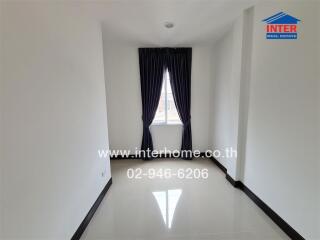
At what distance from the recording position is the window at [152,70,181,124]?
368 cm

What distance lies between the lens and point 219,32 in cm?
284

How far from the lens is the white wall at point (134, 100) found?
3.51 meters

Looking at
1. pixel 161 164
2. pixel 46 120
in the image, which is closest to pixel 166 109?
pixel 161 164

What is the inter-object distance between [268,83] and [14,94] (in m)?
2.47

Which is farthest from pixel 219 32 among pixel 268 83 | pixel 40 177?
pixel 40 177

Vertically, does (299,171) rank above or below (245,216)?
above

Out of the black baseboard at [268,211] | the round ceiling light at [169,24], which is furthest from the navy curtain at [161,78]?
the black baseboard at [268,211]

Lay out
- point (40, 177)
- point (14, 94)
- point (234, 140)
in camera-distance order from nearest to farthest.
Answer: point (14, 94)
point (40, 177)
point (234, 140)

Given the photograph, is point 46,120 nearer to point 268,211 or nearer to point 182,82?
point 268,211

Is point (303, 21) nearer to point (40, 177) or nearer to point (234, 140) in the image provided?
point (234, 140)

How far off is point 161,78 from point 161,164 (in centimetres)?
196

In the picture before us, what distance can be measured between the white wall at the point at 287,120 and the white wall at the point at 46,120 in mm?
2238

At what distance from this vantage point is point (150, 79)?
3506mm

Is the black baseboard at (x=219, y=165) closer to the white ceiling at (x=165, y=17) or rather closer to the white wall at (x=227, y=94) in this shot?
the white wall at (x=227, y=94)
